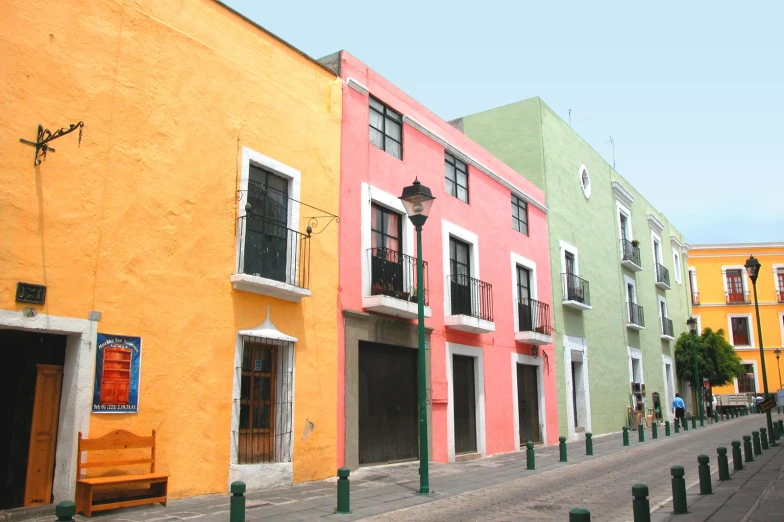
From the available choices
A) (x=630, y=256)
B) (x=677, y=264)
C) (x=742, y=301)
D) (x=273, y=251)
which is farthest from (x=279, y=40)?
(x=742, y=301)

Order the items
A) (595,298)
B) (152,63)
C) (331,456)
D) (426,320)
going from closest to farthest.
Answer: (152,63)
(331,456)
(426,320)
(595,298)

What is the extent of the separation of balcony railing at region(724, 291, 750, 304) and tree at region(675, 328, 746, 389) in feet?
50.7

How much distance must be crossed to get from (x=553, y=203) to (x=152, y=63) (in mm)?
15496

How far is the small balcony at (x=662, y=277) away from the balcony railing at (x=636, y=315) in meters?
4.17

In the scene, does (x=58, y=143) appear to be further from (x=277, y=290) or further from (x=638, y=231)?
(x=638, y=231)

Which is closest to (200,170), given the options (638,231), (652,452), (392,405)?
(392,405)

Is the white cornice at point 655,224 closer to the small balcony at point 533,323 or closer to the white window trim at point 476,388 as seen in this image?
the small balcony at point 533,323

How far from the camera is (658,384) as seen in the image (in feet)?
98.9

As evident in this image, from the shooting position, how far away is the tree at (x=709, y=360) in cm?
3222

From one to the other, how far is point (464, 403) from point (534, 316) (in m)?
4.57

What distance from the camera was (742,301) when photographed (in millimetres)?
47031

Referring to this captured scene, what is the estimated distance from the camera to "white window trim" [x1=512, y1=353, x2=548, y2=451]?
18.1 meters

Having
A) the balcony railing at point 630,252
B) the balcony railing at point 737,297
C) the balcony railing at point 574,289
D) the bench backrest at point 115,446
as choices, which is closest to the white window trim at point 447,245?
the balcony railing at point 574,289

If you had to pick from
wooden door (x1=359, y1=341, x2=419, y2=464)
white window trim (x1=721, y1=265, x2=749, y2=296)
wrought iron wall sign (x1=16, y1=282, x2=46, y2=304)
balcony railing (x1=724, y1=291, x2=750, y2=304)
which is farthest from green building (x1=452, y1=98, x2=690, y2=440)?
white window trim (x1=721, y1=265, x2=749, y2=296)
